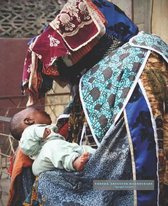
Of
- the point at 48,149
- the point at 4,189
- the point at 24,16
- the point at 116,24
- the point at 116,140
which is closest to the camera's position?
the point at 116,140

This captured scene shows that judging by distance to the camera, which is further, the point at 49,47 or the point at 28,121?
the point at 28,121

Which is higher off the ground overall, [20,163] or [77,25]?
[77,25]

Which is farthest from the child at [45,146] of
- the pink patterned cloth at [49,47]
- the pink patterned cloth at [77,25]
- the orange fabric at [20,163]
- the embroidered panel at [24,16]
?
the embroidered panel at [24,16]

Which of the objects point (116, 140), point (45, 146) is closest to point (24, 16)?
point (45, 146)

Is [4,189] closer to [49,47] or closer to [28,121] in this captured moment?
[28,121]

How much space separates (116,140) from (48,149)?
401 mm

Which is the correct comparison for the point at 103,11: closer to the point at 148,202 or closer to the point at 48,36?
the point at 48,36

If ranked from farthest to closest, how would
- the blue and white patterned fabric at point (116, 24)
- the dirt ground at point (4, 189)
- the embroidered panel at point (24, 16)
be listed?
the embroidered panel at point (24, 16)
the dirt ground at point (4, 189)
the blue and white patterned fabric at point (116, 24)

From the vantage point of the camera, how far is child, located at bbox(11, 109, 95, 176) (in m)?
2.38

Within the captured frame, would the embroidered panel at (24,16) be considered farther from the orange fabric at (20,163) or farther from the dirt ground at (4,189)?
the orange fabric at (20,163)

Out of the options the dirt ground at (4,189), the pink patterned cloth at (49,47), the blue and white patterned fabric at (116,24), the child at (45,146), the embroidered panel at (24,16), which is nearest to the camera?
the child at (45,146)

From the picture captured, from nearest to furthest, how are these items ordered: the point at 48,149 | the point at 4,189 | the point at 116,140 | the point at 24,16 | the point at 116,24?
the point at 116,140 → the point at 48,149 → the point at 116,24 → the point at 4,189 → the point at 24,16

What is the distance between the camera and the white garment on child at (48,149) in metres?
2.40

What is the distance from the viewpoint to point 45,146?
8.35 ft
